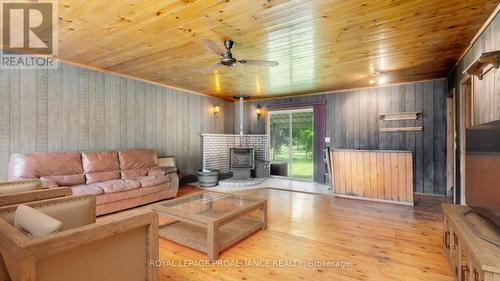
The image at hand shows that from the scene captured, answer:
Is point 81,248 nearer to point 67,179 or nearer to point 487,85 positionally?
point 67,179

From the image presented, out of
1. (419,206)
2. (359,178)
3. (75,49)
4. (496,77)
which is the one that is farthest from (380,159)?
(75,49)

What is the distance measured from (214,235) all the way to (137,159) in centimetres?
298

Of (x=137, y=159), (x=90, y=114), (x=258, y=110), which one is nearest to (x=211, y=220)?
(x=137, y=159)

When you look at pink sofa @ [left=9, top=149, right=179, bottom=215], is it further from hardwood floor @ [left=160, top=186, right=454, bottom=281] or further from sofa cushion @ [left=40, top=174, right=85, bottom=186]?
hardwood floor @ [left=160, top=186, right=454, bottom=281]

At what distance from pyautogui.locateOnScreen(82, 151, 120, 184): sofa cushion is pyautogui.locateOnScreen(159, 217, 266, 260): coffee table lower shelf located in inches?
69.9

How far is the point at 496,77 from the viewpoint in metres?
2.25

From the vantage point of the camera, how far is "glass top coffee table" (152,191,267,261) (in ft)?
7.65

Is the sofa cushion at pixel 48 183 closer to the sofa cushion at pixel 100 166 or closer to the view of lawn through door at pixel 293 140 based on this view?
the sofa cushion at pixel 100 166

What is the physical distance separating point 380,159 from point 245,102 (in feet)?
14.6

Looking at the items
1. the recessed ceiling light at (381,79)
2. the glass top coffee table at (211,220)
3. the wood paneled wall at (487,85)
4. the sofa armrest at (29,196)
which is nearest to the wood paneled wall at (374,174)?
the wood paneled wall at (487,85)

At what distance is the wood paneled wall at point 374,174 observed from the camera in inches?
163

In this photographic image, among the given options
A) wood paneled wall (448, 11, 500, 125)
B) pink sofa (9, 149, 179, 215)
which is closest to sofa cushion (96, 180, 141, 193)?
pink sofa (9, 149, 179, 215)

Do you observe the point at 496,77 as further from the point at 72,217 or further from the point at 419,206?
the point at 72,217

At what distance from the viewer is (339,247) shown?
2.55 m
